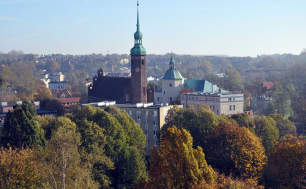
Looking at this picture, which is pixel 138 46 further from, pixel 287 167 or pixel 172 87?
pixel 287 167

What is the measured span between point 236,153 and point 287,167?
418 centimetres

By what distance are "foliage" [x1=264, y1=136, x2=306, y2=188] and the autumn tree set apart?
12.9 meters

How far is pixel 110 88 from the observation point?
235 feet

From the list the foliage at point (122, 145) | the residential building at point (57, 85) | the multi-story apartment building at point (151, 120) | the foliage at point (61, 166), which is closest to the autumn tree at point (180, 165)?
the foliage at point (61, 166)

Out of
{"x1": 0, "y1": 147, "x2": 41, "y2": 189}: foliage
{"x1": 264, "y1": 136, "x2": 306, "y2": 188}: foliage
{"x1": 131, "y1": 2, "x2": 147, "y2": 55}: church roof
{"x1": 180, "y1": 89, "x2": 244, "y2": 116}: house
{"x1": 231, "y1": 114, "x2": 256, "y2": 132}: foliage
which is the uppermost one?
{"x1": 131, "y1": 2, "x2": 147, "y2": 55}: church roof

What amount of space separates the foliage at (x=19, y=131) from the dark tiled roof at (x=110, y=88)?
3447 cm

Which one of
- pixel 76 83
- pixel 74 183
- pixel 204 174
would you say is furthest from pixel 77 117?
pixel 76 83

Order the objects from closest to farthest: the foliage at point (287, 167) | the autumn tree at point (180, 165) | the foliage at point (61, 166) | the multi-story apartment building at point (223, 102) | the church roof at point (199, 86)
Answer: the autumn tree at point (180, 165) → the foliage at point (61, 166) → the foliage at point (287, 167) → the multi-story apartment building at point (223, 102) → the church roof at point (199, 86)

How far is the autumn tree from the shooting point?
75.8 ft

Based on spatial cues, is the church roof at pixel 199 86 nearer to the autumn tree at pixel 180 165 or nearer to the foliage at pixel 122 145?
the foliage at pixel 122 145

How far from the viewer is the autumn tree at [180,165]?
23.1m

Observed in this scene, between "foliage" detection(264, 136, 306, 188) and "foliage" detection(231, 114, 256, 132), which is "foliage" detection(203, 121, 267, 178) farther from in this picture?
"foliage" detection(231, 114, 256, 132)

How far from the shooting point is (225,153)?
125 feet

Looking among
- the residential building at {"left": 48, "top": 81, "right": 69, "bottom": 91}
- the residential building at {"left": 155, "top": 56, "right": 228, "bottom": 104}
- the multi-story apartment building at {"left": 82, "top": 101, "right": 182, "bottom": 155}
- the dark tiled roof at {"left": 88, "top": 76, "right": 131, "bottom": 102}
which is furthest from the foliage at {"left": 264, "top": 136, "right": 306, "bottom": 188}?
the residential building at {"left": 48, "top": 81, "right": 69, "bottom": 91}
